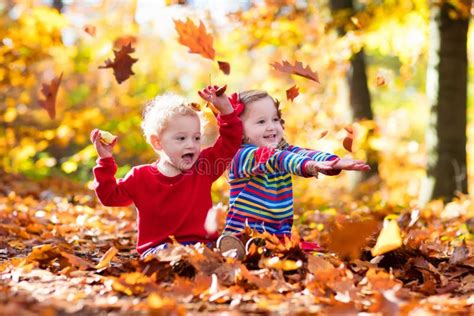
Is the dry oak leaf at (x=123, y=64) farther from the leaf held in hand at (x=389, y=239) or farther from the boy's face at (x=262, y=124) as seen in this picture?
the leaf held in hand at (x=389, y=239)

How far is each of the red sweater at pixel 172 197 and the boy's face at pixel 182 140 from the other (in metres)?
0.10

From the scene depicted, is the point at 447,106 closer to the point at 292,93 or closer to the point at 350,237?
the point at 292,93

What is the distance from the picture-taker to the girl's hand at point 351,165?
116 inches

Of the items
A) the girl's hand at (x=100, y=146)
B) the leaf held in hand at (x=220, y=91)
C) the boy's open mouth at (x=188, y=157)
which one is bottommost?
the boy's open mouth at (x=188, y=157)

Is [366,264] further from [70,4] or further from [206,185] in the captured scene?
[70,4]

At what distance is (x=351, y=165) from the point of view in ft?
9.74

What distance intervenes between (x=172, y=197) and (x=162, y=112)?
1.48ft

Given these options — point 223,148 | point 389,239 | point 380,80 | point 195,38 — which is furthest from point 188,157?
point 380,80

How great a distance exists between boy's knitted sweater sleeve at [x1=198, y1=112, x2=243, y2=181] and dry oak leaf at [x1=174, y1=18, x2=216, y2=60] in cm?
68

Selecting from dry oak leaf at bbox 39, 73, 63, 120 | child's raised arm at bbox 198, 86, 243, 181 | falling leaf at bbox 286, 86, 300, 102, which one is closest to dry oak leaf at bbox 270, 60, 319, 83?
falling leaf at bbox 286, 86, 300, 102

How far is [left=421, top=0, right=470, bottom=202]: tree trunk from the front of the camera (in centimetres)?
666

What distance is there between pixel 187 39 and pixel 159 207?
114cm

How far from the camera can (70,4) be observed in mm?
18844

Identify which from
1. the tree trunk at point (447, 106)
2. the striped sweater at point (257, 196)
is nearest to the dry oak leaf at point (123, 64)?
the striped sweater at point (257, 196)
